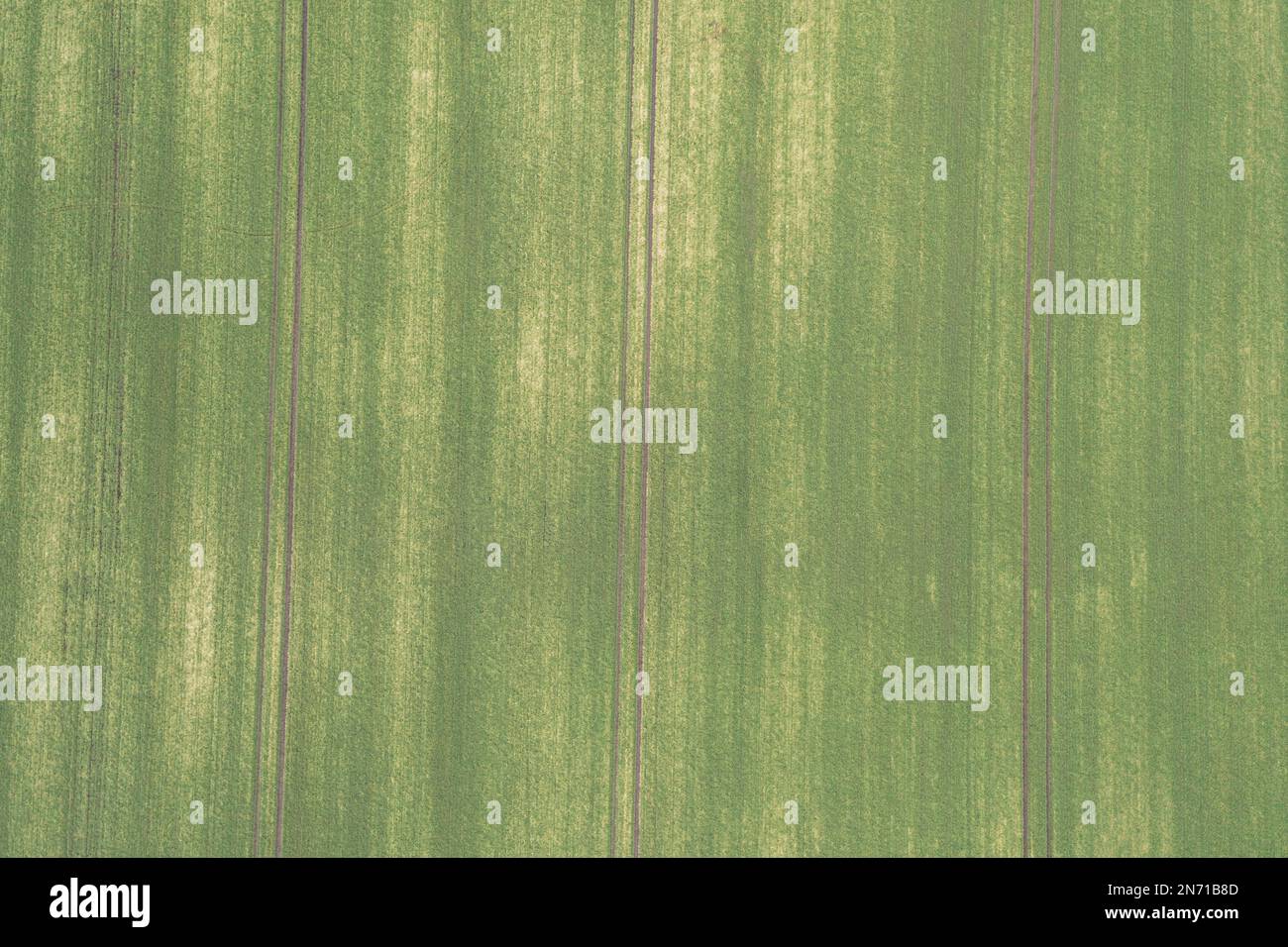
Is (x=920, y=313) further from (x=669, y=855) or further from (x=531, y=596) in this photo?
(x=669, y=855)

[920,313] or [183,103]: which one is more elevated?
[183,103]
